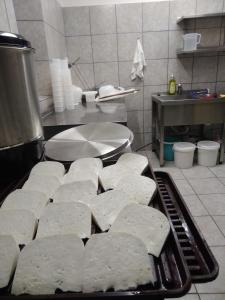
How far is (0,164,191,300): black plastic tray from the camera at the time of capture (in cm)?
33

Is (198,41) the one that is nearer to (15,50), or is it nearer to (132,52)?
(132,52)

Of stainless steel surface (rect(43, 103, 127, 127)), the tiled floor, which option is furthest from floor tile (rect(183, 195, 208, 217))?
stainless steel surface (rect(43, 103, 127, 127))

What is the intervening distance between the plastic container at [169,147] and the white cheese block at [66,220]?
2.21 m

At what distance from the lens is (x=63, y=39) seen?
Answer: 249 cm

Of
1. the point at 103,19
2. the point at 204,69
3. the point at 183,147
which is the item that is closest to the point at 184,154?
the point at 183,147

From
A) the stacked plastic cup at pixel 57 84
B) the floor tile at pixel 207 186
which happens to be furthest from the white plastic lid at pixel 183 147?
the stacked plastic cup at pixel 57 84

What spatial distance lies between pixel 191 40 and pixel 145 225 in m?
2.48

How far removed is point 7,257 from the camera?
1.29ft

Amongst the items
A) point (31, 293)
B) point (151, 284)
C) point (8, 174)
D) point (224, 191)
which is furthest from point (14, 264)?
point (224, 191)

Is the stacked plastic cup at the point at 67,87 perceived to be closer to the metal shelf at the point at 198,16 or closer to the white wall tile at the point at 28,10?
the white wall tile at the point at 28,10

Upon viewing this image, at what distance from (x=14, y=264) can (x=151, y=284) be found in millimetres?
257

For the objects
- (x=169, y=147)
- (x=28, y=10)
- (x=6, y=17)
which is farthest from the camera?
(x=169, y=147)

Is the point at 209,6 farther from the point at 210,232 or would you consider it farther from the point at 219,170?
the point at 210,232

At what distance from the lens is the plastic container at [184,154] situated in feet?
7.77
